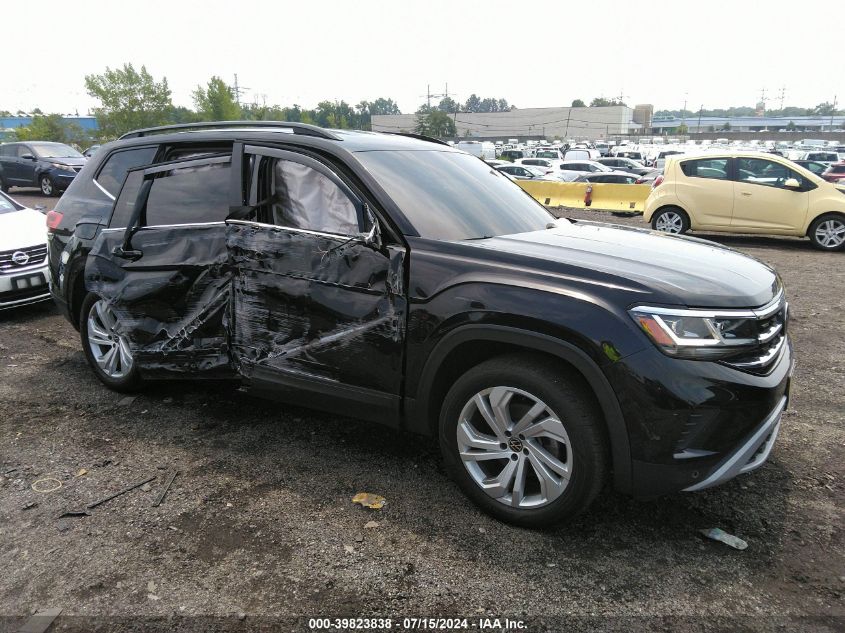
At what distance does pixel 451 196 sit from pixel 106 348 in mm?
2864

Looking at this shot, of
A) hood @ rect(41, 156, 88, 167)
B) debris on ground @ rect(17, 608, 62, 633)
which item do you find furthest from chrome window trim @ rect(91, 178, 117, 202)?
hood @ rect(41, 156, 88, 167)

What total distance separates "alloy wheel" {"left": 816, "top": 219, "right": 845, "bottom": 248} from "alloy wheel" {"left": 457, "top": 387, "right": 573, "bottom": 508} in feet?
35.5

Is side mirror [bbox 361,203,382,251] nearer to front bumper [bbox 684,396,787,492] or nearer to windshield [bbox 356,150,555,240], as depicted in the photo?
windshield [bbox 356,150,555,240]

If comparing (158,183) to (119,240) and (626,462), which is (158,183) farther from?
(626,462)

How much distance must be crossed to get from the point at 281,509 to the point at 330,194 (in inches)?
66.3

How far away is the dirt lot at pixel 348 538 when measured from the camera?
2.53 metres

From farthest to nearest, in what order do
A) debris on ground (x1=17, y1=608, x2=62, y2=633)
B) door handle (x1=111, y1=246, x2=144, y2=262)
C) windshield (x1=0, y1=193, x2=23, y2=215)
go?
windshield (x1=0, y1=193, x2=23, y2=215) < door handle (x1=111, y1=246, x2=144, y2=262) < debris on ground (x1=17, y1=608, x2=62, y2=633)

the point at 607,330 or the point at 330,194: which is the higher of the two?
the point at 330,194

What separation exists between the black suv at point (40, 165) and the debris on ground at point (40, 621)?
64.2 feet

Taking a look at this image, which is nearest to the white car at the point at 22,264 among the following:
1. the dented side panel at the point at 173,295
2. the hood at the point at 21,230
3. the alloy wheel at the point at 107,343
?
the hood at the point at 21,230

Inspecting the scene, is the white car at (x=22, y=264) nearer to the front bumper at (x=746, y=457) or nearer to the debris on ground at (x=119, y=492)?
the debris on ground at (x=119, y=492)

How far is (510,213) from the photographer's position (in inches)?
156

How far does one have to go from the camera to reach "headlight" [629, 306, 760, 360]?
8.61 ft

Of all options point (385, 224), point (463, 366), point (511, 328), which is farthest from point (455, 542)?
point (385, 224)
